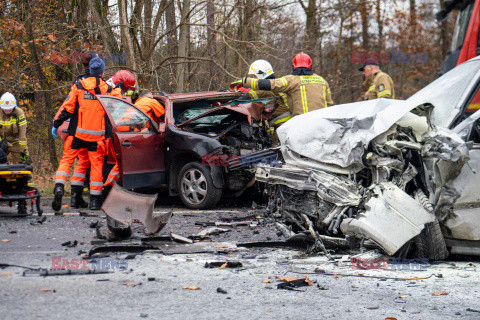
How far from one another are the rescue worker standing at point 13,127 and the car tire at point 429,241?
7950 mm

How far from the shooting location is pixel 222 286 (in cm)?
411

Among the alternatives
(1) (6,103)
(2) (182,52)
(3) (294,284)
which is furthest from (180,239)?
(2) (182,52)

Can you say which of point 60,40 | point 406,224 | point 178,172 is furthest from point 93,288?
point 60,40

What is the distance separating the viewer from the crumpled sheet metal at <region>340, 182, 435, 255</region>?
448 cm

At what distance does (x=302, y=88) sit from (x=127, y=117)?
2.46 m

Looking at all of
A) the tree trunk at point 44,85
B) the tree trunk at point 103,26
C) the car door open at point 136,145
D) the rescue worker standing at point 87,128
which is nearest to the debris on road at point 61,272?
the car door open at point 136,145

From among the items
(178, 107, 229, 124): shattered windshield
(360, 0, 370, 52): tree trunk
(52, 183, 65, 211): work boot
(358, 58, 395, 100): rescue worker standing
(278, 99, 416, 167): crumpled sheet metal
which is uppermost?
(360, 0, 370, 52): tree trunk

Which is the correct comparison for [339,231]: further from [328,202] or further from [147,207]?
[147,207]

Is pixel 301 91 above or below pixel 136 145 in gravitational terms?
above

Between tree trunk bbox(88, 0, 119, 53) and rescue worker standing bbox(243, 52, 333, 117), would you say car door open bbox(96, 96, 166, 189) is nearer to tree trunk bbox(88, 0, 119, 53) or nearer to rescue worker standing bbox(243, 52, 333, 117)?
rescue worker standing bbox(243, 52, 333, 117)

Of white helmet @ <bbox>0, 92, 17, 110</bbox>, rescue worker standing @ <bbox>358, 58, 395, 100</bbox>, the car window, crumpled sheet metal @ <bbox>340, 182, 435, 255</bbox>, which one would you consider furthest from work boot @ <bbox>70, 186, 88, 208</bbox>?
rescue worker standing @ <bbox>358, 58, 395, 100</bbox>

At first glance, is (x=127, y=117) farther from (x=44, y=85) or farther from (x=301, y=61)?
(x=44, y=85)

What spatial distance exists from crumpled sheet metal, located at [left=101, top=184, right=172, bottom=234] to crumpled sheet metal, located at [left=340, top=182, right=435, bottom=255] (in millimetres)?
2290

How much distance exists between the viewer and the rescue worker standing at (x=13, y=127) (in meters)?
10.5
